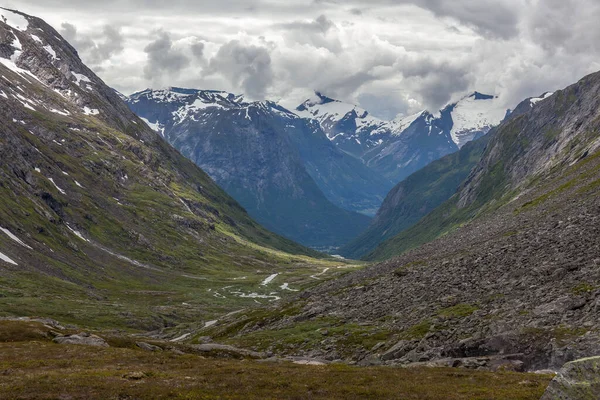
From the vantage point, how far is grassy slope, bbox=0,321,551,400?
4141 centimetres

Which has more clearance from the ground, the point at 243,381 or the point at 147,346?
the point at 147,346

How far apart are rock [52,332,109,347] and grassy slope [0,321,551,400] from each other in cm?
1722

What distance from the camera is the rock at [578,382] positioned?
2593 cm

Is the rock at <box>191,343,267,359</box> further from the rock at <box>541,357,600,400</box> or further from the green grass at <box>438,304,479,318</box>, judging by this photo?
the rock at <box>541,357,600,400</box>

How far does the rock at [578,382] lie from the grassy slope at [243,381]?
1187 centimetres

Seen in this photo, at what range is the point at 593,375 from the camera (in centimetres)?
2620

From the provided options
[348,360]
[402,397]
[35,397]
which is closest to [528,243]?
[348,360]

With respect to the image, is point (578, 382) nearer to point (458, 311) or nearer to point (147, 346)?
point (458, 311)

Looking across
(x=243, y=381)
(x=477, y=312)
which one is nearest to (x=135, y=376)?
(x=243, y=381)

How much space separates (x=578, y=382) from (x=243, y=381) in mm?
28226

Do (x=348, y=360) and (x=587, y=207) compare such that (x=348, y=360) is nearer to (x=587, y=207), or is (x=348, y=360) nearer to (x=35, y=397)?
(x=35, y=397)

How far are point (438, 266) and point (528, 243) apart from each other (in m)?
20.2

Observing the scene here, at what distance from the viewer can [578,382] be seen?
26234 mm

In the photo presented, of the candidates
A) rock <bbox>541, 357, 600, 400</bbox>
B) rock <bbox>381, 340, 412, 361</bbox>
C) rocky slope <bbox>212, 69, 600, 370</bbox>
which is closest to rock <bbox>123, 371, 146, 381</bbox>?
rocky slope <bbox>212, 69, 600, 370</bbox>
